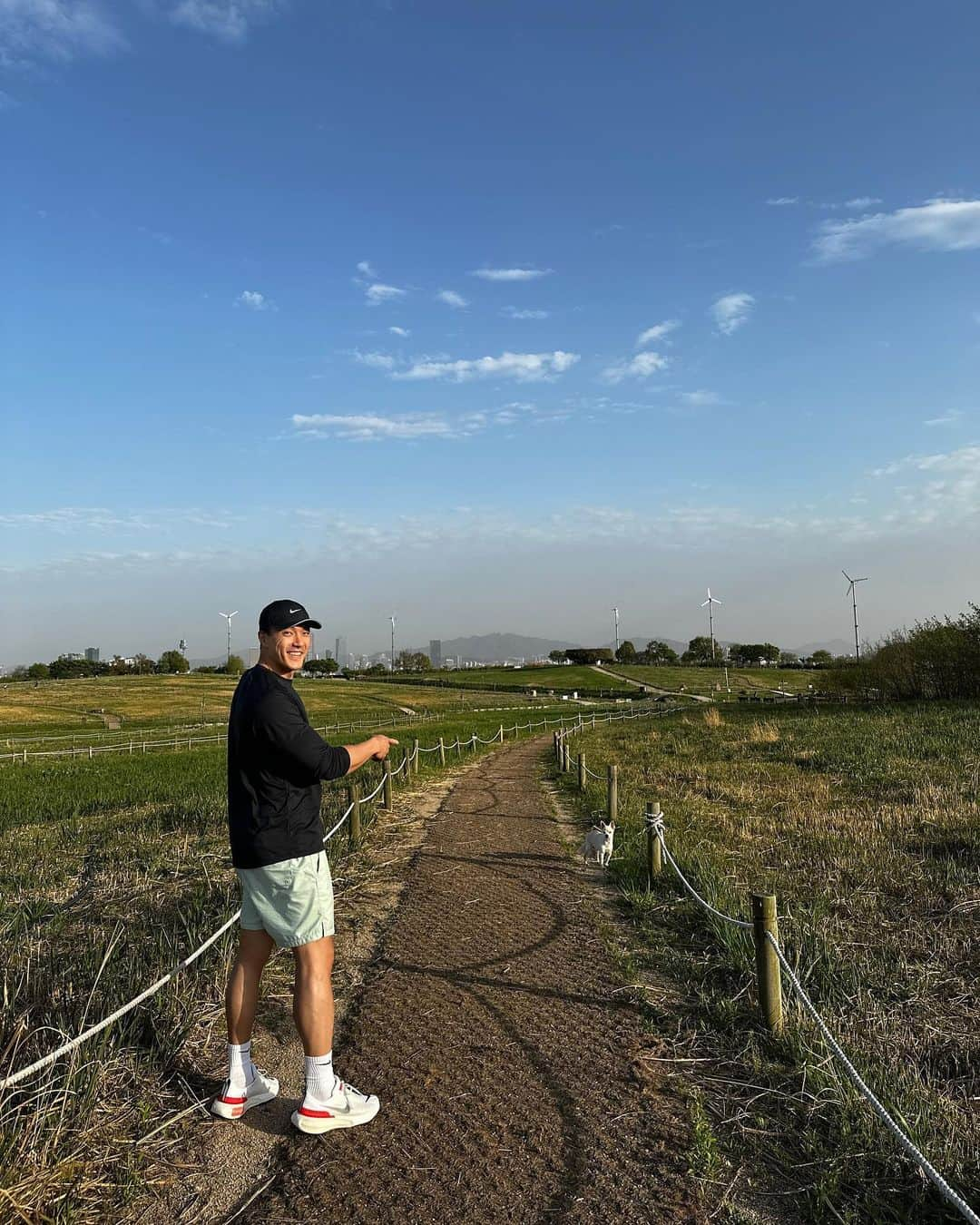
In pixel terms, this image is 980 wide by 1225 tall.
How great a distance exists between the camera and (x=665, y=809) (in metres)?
12.8

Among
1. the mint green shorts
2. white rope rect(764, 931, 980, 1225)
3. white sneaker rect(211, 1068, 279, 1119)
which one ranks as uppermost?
the mint green shorts

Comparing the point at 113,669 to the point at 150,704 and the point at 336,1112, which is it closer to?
the point at 150,704

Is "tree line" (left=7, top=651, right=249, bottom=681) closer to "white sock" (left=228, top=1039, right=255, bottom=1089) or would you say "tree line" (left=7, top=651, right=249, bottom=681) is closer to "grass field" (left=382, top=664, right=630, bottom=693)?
"grass field" (left=382, top=664, right=630, bottom=693)

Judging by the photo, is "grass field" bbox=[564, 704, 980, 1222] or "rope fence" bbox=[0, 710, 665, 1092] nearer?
"rope fence" bbox=[0, 710, 665, 1092]

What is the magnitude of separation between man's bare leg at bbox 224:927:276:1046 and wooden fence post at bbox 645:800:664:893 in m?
5.06

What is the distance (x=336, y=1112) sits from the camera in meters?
3.77

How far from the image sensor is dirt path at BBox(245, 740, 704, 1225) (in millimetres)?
3277

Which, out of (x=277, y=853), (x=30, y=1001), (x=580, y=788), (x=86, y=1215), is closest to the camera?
(x=86, y=1215)

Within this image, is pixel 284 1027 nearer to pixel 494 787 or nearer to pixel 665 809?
pixel 665 809

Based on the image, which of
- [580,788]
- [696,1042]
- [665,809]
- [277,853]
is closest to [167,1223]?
[277,853]

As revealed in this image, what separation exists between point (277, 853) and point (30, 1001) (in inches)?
72.4

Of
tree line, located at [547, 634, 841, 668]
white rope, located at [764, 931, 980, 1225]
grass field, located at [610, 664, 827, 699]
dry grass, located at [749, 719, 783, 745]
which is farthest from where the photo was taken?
tree line, located at [547, 634, 841, 668]

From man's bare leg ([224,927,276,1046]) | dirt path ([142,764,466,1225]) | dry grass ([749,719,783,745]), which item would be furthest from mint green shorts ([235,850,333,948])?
dry grass ([749,719,783,745])

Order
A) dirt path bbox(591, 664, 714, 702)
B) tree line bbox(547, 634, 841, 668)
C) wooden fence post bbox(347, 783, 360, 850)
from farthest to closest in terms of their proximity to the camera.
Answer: tree line bbox(547, 634, 841, 668) < dirt path bbox(591, 664, 714, 702) < wooden fence post bbox(347, 783, 360, 850)
